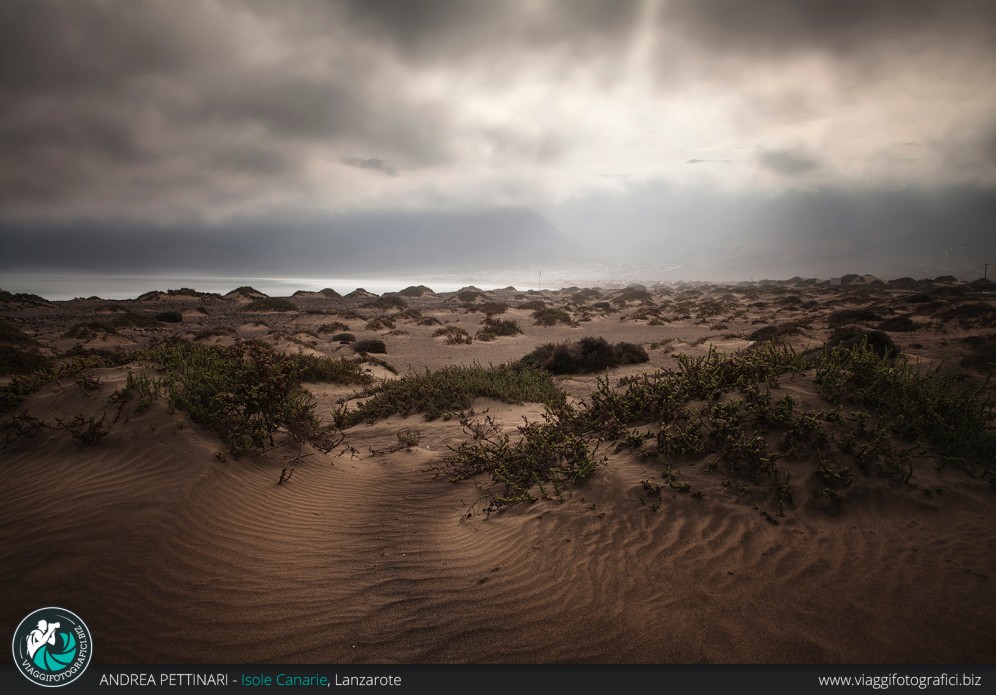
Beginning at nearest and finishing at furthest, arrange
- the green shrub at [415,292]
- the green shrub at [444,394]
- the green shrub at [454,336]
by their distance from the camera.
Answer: the green shrub at [444,394]
the green shrub at [454,336]
the green shrub at [415,292]

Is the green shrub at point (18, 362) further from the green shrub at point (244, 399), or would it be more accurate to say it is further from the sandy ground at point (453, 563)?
the green shrub at point (244, 399)

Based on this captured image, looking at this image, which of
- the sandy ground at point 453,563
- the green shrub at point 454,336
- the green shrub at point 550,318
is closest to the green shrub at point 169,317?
the green shrub at point 454,336

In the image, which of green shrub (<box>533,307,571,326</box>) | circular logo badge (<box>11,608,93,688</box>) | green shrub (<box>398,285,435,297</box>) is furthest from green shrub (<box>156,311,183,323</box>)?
green shrub (<box>398,285,435,297</box>)

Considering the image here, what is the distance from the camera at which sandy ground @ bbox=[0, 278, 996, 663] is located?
283cm

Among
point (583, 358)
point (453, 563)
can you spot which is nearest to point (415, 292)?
point (583, 358)

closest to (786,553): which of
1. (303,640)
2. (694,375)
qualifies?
(694,375)

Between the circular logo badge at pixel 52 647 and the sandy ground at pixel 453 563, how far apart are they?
0.09m

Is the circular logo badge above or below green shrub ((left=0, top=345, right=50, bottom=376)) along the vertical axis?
below

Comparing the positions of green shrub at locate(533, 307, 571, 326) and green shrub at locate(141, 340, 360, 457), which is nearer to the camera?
green shrub at locate(141, 340, 360, 457)

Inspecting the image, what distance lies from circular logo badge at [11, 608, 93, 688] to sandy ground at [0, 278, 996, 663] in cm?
9

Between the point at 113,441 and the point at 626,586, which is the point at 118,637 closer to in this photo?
the point at 113,441

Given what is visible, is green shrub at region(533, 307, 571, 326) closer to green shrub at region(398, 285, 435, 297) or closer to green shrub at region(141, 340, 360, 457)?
green shrub at region(141, 340, 360, 457)

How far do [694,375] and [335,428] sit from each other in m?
6.43

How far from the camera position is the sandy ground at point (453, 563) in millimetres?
2826
